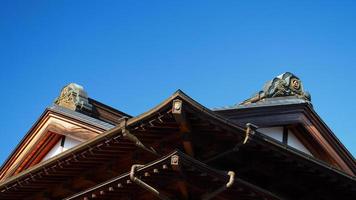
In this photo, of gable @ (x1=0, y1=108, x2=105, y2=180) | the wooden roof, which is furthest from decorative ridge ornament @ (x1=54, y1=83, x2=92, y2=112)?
the wooden roof

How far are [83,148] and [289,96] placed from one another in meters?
4.51

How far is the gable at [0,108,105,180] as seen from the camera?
1292cm

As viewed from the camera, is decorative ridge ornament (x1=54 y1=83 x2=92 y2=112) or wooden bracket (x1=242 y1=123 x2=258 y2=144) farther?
decorative ridge ornament (x1=54 y1=83 x2=92 y2=112)

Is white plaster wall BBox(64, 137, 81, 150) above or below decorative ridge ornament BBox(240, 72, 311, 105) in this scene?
below

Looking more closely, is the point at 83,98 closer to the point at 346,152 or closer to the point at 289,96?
the point at 289,96

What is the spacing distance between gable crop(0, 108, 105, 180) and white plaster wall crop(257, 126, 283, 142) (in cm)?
321

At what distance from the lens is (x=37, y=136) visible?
13.8 m

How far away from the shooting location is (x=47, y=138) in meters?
13.7

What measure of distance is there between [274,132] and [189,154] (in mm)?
2609

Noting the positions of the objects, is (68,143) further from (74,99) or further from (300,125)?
(300,125)

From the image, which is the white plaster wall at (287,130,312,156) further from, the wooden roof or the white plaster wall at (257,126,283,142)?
the wooden roof

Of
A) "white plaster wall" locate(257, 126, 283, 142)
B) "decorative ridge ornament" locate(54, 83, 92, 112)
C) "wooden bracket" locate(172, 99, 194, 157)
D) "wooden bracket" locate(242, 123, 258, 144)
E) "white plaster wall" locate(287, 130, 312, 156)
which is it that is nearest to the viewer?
"wooden bracket" locate(172, 99, 194, 157)

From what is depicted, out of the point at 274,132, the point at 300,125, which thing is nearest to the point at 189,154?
the point at 274,132

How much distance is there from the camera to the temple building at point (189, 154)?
31.0ft
